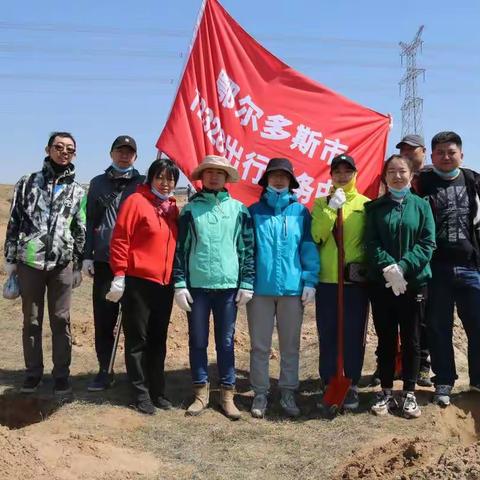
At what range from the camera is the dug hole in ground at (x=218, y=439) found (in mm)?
3672

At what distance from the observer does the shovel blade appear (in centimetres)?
489

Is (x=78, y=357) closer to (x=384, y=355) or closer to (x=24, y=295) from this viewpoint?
(x=24, y=295)

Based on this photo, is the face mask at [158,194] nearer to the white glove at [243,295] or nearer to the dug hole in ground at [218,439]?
the white glove at [243,295]

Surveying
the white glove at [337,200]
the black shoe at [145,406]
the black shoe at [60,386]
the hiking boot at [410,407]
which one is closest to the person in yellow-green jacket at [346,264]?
the white glove at [337,200]

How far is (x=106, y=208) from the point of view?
17.1ft

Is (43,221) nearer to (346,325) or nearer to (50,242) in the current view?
(50,242)

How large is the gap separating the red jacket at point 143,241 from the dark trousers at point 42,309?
728 millimetres

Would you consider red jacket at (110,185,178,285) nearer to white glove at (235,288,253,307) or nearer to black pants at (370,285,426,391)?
white glove at (235,288,253,307)

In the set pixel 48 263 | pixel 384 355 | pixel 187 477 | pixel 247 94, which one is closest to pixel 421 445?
pixel 384 355

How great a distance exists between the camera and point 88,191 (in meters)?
5.28

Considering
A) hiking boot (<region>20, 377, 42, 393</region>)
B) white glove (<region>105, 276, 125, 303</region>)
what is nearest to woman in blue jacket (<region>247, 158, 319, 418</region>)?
white glove (<region>105, 276, 125, 303</region>)

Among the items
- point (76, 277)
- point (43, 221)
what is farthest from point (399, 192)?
point (43, 221)

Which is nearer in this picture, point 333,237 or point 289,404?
point 333,237

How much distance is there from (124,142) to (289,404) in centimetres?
268
